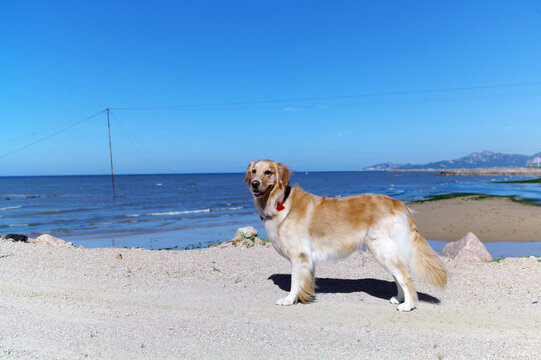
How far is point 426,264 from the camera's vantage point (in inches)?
214

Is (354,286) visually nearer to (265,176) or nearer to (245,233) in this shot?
(265,176)

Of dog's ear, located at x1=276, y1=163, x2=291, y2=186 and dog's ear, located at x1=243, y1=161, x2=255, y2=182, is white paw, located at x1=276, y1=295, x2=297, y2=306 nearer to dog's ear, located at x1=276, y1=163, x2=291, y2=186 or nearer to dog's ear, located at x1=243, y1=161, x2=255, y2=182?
dog's ear, located at x1=276, y1=163, x2=291, y2=186

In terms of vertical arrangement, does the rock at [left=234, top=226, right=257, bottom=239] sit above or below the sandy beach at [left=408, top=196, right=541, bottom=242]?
above

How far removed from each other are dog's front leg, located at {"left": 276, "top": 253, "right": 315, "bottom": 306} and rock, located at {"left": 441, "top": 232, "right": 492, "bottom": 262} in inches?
210

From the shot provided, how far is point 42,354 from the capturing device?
392cm

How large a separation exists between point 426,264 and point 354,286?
73.0 inches

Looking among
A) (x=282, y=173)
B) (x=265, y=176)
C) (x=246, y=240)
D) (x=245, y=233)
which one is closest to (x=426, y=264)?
(x=282, y=173)

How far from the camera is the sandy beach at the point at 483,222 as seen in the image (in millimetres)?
16094

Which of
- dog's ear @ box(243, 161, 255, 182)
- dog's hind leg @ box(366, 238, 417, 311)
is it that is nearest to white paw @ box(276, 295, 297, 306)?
dog's hind leg @ box(366, 238, 417, 311)

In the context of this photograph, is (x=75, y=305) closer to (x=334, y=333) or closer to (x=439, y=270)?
(x=334, y=333)

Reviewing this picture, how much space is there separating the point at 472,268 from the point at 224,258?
18.7ft

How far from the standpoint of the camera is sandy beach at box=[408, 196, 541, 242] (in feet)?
52.8

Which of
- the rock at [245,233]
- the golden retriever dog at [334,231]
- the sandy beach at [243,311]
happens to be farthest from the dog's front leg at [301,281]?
the rock at [245,233]

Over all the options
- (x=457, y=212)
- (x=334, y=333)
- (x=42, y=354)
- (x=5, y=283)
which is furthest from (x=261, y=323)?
(x=457, y=212)
